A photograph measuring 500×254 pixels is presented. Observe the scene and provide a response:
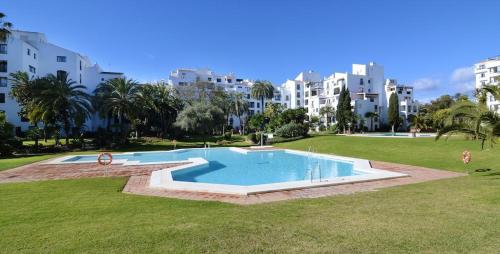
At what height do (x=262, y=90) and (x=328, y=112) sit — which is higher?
(x=262, y=90)

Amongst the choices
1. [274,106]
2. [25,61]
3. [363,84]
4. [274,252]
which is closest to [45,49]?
[25,61]

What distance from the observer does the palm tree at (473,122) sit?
31.7 ft

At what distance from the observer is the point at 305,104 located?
83.5m

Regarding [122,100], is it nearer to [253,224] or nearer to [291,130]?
[291,130]

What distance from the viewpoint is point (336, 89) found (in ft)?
234

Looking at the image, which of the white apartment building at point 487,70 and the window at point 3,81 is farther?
the white apartment building at point 487,70

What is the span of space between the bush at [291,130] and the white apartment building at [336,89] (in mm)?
22191

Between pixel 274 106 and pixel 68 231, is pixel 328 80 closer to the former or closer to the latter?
pixel 274 106

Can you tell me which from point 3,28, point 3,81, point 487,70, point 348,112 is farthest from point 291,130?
point 487,70

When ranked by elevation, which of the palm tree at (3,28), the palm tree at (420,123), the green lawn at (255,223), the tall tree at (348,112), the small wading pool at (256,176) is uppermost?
the palm tree at (3,28)

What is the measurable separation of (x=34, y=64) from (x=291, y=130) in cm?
3958

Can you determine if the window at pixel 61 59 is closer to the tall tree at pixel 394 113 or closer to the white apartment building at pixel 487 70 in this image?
the tall tree at pixel 394 113

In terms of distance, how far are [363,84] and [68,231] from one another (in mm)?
73362

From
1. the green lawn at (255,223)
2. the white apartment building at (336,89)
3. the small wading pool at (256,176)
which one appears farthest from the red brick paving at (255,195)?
the white apartment building at (336,89)
